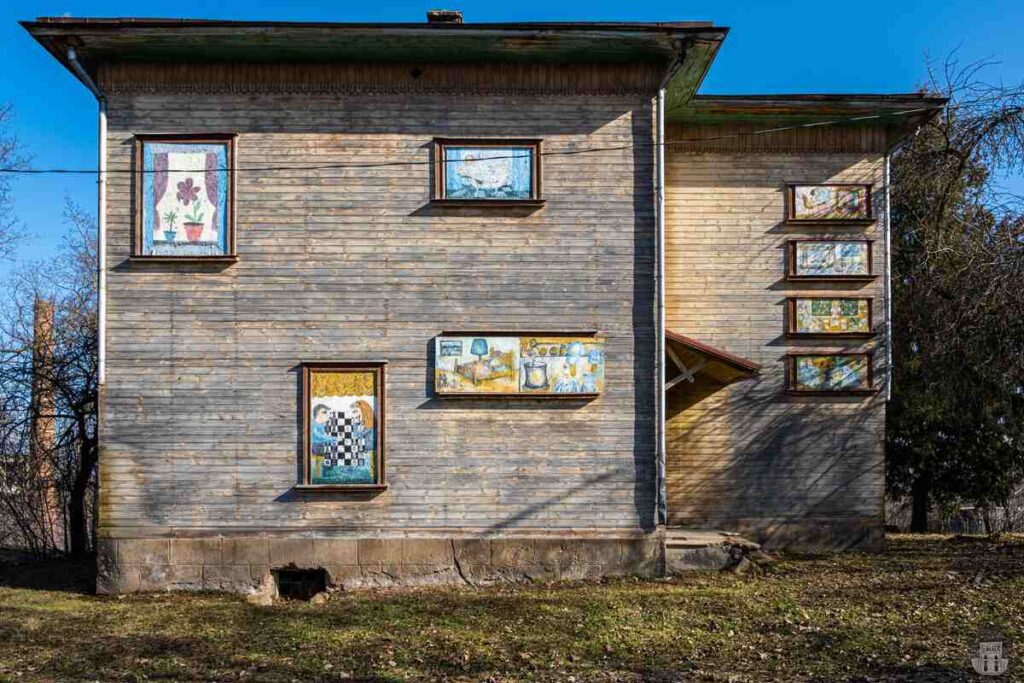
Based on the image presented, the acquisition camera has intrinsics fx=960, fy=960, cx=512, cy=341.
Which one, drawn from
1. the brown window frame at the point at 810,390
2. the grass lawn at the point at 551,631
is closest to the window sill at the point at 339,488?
the grass lawn at the point at 551,631

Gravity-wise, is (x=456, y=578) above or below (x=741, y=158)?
below

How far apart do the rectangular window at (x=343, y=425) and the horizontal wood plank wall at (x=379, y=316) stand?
18 cm

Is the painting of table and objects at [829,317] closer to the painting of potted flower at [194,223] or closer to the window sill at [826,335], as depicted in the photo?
the window sill at [826,335]

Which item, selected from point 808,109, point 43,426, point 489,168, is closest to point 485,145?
point 489,168

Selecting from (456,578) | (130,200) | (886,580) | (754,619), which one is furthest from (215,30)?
(886,580)

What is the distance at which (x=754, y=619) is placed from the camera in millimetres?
11172

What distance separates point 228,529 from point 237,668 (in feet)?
14.1

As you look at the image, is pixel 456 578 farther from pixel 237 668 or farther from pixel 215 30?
pixel 215 30

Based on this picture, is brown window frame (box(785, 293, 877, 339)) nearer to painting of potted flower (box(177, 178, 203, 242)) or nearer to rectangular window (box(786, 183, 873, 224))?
rectangular window (box(786, 183, 873, 224))

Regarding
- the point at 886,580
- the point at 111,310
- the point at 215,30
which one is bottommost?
the point at 886,580

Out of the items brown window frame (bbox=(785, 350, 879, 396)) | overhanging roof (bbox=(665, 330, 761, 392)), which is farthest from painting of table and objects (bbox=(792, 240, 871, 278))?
overhanging roof (bbox=(665, 330, 761, 392))

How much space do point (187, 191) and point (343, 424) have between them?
3.98 m

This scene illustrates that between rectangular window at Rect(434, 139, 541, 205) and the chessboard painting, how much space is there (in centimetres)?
293

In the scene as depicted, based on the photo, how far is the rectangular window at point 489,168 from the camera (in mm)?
13742
